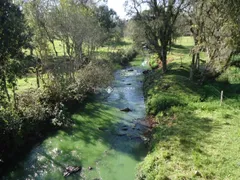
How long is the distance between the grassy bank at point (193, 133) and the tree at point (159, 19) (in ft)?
31.0

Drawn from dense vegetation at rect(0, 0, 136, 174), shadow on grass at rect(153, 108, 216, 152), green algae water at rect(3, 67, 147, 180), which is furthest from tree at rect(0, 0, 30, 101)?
shadow on grass at rect(153, 108, 216, 152)

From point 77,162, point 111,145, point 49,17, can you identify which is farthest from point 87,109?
point 49,17

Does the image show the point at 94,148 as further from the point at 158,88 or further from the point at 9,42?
the point at 158,88

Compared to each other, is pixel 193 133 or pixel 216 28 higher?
pixel 216 28

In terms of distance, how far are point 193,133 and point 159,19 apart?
71.0 ft

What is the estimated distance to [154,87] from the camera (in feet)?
95.0

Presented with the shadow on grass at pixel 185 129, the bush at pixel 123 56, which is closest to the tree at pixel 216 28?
the shadow on grass at pixel 185 129

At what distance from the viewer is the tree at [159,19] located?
32.7 metres

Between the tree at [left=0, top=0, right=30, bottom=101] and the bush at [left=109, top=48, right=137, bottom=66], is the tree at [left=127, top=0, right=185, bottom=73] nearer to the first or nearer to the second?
the bush at [left=109, top=48, right=137, bottom=66]

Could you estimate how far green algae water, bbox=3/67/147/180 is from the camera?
14.5 m

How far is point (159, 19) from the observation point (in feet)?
111

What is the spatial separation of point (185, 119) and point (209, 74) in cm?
1274

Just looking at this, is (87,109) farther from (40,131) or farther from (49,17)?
(49,17)

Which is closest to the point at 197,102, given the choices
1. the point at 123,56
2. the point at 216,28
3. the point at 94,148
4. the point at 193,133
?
the point at 193,133
